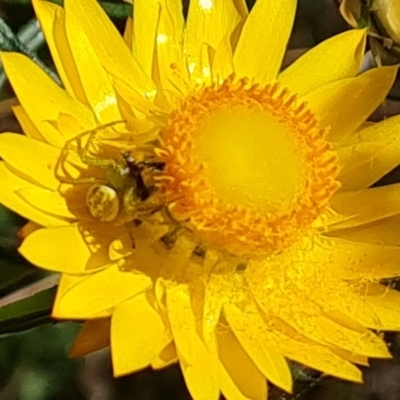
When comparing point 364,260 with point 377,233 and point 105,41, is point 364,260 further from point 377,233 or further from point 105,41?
point 105,41

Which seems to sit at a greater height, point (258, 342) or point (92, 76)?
point (92, 76)

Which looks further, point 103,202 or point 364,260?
point 364,260

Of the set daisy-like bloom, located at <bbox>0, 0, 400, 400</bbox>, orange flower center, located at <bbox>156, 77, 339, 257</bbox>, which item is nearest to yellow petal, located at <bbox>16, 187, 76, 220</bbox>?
daisy-like bloom, located at <bbox>0, 0, 400, 400</bbox>

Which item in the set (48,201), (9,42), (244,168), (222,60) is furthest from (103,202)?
(9,42)

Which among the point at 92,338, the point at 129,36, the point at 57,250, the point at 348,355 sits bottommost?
the point at 348,355

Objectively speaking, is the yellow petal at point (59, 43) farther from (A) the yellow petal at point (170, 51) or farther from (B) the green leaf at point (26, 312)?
(B) the green leaf at point (26, 312)

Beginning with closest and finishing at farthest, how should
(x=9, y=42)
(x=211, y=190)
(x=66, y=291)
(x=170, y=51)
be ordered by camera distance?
1. (x=66, y=291)
2. (x=211, y=190)
3. (x=170, y=51)
4. (x=9, y=42)
